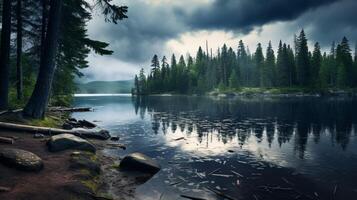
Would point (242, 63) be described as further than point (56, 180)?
Yes

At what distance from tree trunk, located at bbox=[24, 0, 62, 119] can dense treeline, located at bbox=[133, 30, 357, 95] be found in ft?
278

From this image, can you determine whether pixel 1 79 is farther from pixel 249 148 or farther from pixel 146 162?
pixel 249 148

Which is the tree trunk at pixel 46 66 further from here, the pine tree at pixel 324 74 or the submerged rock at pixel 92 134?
the pine tree at pixel 324 74

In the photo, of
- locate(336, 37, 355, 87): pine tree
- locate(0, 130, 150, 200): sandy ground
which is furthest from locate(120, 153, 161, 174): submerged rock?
locate(336, 37, 355, 87): pine tree

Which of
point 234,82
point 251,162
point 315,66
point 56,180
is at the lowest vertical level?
point 251,162

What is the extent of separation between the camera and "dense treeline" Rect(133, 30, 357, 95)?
86.0 metres

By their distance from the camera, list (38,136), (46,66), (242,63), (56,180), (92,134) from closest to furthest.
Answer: (56,180) < (38,136) < (46,66) < (92,134) < (242,63)

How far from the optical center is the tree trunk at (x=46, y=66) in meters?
14.9

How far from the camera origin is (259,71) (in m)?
108

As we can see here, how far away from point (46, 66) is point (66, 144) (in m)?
6.13

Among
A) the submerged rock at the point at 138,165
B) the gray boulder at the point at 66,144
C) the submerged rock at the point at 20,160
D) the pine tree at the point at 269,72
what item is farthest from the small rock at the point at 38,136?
the pine tree at the point at 269,72

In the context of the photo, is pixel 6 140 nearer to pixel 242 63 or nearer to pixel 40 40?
pixel 40 40

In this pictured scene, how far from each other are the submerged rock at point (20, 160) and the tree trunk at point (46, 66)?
289 inches

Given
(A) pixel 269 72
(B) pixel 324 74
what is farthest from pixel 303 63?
(A) pixel 269 72
